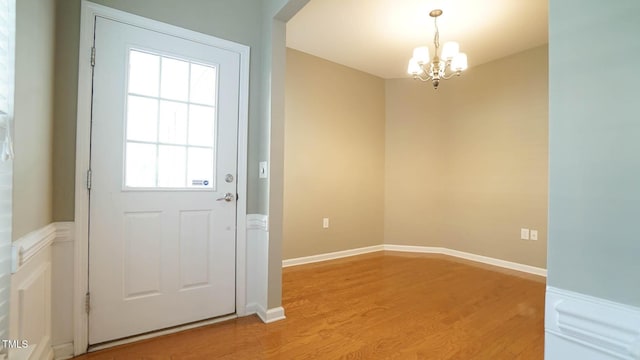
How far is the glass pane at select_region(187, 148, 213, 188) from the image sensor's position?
1.94 meters

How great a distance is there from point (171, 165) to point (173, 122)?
0.97 feet

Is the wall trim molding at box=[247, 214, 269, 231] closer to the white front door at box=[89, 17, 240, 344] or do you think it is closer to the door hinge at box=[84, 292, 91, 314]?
the white front door at box=[89, 17, 240, 344]

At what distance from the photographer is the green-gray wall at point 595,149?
2.03 feet

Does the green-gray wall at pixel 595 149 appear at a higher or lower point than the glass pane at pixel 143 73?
lower

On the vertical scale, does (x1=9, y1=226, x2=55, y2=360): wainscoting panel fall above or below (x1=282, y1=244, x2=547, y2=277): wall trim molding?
above

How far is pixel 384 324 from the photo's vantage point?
202 centimetres

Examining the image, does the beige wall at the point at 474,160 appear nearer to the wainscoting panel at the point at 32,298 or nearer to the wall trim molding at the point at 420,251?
the wall trim molding at the point at 420,251

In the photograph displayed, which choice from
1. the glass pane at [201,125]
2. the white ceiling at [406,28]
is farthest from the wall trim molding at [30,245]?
the white ceiling at [406,28]

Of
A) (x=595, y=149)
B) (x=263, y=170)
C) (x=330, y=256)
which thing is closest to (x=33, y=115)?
(x=263, y=170)

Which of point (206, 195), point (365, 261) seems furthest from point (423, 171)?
point (206, 195)

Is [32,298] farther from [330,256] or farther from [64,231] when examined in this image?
[330,256]

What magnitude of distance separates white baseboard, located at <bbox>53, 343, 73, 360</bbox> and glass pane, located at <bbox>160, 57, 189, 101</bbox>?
62.6 inches

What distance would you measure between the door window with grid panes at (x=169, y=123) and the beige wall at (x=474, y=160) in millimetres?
3025

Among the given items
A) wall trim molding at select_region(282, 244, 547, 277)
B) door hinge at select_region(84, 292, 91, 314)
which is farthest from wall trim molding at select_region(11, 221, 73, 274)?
wall trim molding at select_region(282, 244, 547, 277)
